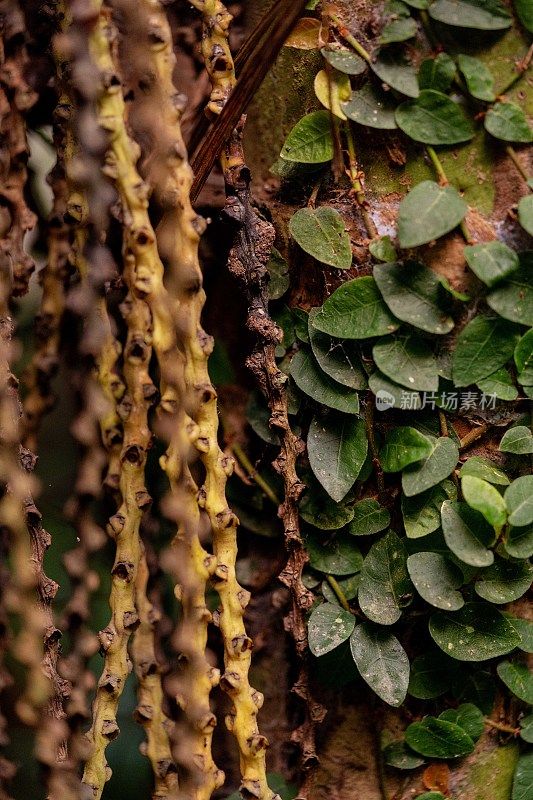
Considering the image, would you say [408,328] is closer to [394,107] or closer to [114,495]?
[394,107]

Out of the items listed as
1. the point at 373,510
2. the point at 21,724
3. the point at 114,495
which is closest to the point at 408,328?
the point at 373,510

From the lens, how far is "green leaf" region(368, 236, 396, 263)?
0.77 meters

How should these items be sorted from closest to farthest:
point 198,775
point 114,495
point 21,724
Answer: point 198,775
point 114,495
point 21,724

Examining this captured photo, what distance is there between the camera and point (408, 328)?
77cm

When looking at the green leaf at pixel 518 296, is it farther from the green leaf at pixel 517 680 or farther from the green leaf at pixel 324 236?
the green leaf at pixel 517 680

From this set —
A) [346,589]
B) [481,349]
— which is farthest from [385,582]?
[481,349]

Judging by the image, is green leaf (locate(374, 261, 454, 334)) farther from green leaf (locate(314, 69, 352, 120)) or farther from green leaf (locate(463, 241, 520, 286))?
green leaf (locate(314, 69, 352, 120))

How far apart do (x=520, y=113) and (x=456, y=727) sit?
0.62 metres

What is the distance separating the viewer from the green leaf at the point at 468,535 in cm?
75

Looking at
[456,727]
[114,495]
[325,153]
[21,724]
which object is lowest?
[21,724]

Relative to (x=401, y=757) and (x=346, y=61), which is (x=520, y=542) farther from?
(x=346, y=61)

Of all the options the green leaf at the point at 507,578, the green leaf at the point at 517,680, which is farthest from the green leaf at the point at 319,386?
the green leaf at the point at 517,680

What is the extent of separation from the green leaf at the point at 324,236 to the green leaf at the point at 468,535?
27 centimetres

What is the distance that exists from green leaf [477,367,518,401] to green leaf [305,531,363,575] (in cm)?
21
